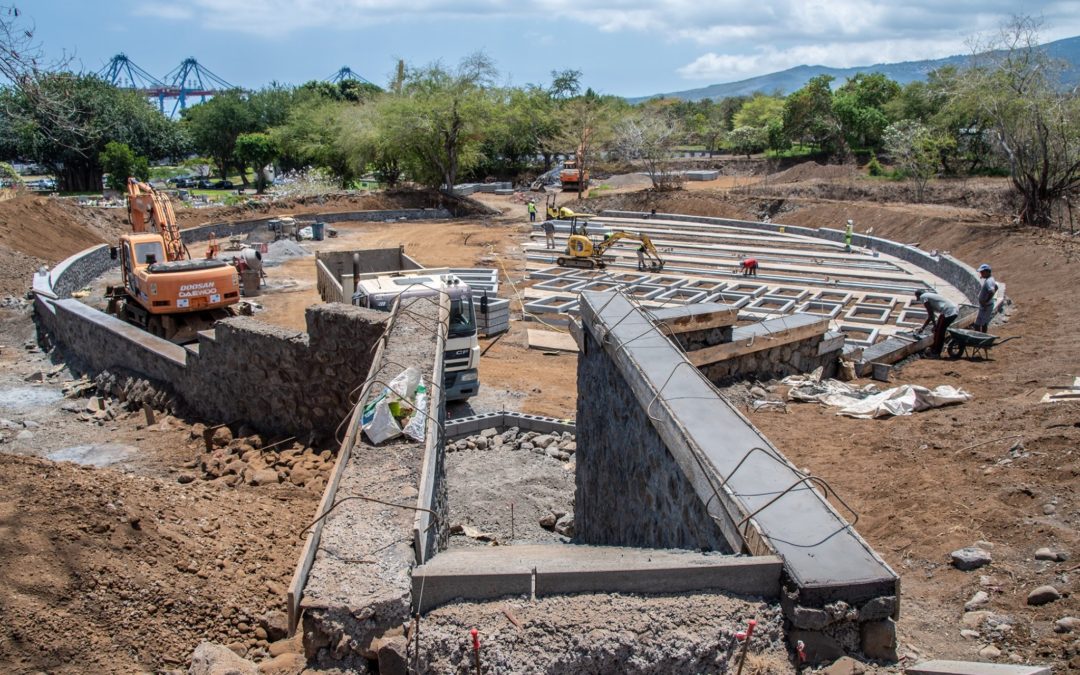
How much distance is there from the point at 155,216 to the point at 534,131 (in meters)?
44.6

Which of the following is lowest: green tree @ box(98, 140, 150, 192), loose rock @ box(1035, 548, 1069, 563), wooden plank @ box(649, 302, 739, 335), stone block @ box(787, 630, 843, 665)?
loose rock @ box(1035, 548, 1069, 563)

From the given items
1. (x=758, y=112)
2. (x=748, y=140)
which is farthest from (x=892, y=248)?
(x=758, y=112)

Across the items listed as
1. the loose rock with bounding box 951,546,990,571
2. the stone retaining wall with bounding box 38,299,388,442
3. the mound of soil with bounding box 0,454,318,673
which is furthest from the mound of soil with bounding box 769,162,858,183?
the mound of soil with bounding box 0,454,318,673

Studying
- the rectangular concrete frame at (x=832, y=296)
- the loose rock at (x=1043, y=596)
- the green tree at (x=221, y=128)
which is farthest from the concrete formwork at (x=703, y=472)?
the green tree at (x=221, y=128)

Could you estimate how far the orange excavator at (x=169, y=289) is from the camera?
1644 cm

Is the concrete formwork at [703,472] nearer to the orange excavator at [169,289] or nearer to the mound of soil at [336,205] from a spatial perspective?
the orange excavator at [169,289]

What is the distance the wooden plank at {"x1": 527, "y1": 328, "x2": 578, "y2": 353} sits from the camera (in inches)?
667

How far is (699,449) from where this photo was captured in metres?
5.00

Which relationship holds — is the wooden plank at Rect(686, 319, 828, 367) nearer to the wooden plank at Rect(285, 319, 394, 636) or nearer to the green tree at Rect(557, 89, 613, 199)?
the wooden plank at Rect(285, 319, 394, 636)

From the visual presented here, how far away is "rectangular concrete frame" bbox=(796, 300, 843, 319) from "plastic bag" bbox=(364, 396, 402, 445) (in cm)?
1559

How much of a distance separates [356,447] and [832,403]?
6.70 metres

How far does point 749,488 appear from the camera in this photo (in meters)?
4.50

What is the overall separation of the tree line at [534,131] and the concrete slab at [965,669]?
890 cm

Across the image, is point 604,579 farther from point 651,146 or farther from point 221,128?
point 221,128
